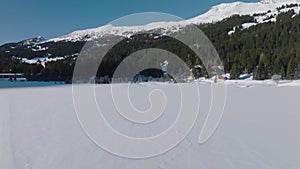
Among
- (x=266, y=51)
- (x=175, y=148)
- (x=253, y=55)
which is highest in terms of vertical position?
(x=266, y=51)

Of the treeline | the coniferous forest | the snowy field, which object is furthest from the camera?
the coniferous forest

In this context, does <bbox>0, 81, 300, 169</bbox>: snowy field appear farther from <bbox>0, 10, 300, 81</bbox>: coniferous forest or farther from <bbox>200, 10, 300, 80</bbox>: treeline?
<bbox>200, 10, 300, 80</bbox>: treeline

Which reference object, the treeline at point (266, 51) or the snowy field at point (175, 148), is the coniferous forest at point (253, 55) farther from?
the snowy field at point (175, 148)

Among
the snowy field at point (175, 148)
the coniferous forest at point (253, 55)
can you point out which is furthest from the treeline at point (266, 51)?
the snowy field at point (175, 148)

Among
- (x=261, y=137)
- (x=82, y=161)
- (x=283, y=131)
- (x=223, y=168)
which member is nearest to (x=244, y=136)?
(x=261, y=137)

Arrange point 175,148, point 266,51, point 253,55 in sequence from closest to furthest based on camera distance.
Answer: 1. point 175,148
2. point 253,55
3. point 266,51

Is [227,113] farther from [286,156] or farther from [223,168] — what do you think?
[223,168]

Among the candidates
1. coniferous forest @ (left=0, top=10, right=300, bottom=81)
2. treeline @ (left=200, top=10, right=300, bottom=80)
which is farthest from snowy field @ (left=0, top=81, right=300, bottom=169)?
treeline @ (left=200, top=10, right=300, bottom=80)

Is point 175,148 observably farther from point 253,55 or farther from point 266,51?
point 266,51

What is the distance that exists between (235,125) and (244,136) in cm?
165

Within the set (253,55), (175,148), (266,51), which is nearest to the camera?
(175,148)

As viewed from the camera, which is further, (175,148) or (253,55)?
(253,55)

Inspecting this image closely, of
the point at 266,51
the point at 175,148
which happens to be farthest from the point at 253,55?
the point at 175,148

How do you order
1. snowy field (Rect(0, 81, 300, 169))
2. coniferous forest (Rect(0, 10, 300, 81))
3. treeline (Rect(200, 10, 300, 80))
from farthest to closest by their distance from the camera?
coniferous forest (Rect(0, 10, 300, 81)) < treeline (Rect(200, 10, 300, 80)) < snowy field (Rect(0, 81, 300, 169))
